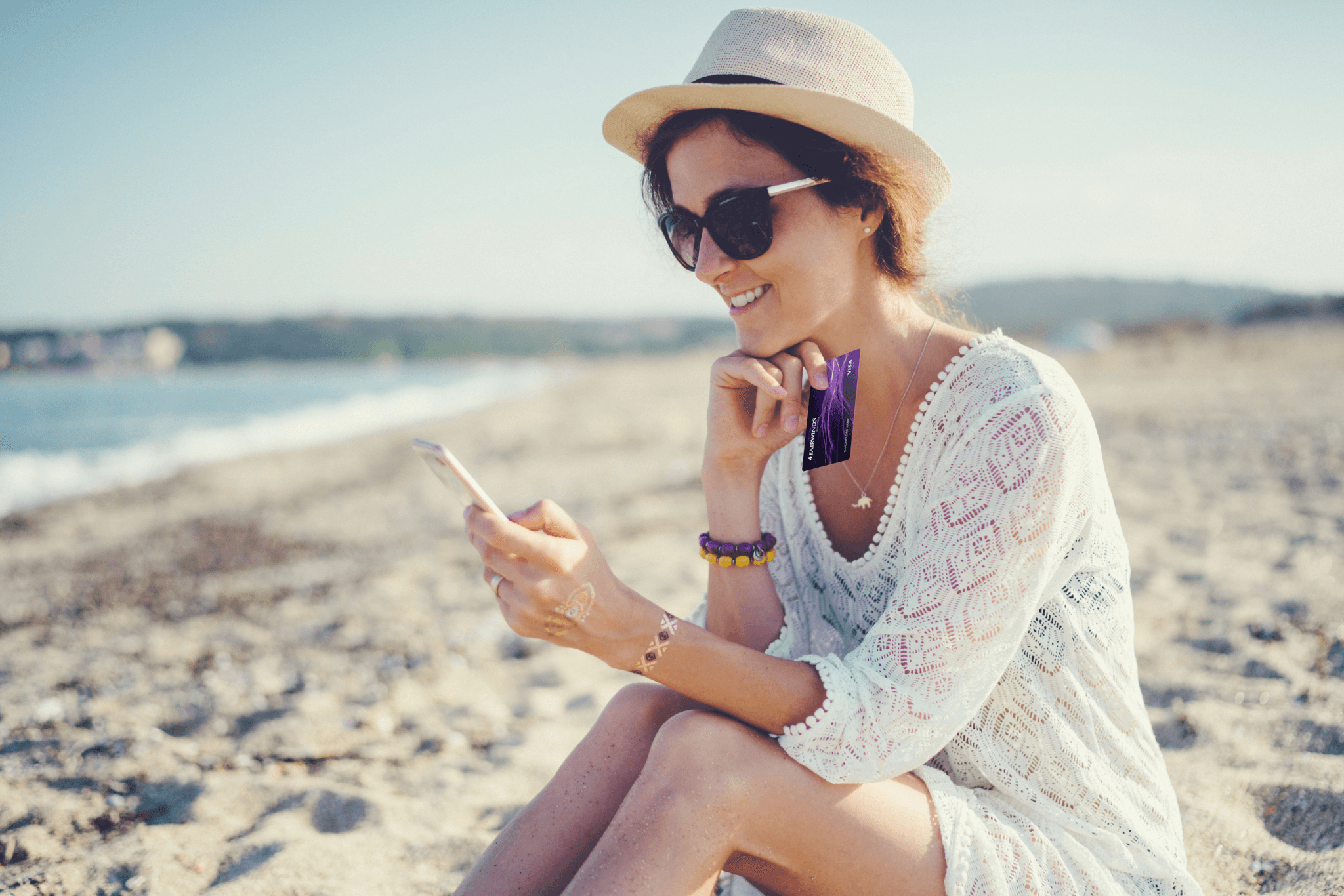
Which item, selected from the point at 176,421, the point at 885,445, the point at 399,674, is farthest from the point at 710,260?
the point at 176,421

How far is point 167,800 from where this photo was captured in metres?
2.60

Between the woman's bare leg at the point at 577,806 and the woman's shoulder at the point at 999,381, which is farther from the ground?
the woman's shoulder at the point at 999,381

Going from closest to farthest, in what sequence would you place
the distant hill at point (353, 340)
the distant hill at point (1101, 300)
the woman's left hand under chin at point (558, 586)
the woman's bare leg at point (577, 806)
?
the woman's left hand under chin at point (558, 586) < the woman's bare leg at point (577, 806) < the distant hill at point (1101, 300) < the distant hill at point (353, 340)

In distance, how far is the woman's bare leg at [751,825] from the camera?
4.26 ft

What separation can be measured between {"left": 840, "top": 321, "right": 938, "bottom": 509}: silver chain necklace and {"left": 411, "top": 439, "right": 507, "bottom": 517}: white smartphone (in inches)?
34.6

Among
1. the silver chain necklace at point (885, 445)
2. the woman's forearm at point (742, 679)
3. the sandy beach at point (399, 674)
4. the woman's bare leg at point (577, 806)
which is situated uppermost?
the silver chain necklace at point (885, 445)

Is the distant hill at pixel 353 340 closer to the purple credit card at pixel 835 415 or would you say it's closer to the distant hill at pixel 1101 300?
the distant hill at pixel 1101 300

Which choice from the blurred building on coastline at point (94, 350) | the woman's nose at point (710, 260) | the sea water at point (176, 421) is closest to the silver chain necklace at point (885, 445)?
the woman's nose at point (710, 260)

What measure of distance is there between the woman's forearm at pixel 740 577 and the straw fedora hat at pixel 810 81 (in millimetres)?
796

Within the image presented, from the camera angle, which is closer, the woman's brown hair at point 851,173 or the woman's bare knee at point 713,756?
the woman's bare knee at point 713,756

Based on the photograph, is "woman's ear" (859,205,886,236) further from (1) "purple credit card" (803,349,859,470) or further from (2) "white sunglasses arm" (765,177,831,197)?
(1) "purple credit card" (803,349,859,470)

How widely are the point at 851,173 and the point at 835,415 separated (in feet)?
1.75

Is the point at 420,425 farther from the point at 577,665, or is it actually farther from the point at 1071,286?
the point at 1071,286

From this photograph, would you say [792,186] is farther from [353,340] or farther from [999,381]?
[353,340]
